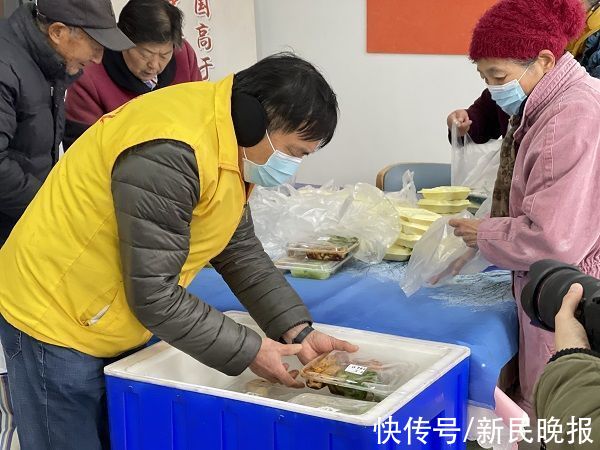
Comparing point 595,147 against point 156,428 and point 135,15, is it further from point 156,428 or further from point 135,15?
point 135,15

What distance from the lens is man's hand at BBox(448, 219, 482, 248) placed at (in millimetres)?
1711

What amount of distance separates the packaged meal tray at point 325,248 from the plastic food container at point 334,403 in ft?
2.20

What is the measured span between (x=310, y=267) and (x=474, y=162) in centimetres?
76

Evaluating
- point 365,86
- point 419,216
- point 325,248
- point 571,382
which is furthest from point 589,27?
point 365,86

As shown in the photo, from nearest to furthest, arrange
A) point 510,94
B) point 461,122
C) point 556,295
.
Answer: point 556,295 → point 510,94 → point 461,122

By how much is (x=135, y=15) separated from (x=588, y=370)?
69.5 inches

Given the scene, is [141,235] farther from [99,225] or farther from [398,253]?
[398,253]

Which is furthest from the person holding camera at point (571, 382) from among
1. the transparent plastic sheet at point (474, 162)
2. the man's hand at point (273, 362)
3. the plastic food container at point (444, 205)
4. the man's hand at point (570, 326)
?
the transparent plastic sheet at point (474, 162)

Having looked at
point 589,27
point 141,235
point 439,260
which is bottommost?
point 439,260

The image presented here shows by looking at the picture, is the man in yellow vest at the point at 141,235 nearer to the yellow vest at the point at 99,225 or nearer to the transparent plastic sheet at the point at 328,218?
the yellow vest at the point at 99,225

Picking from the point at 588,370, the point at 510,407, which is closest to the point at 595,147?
the point at 510,407

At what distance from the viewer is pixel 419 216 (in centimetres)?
203

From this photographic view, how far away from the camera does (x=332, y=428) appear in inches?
43.9

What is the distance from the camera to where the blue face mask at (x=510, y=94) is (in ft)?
5.45
